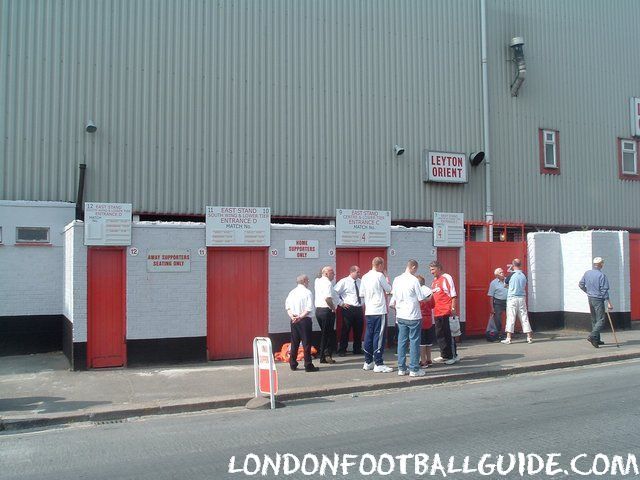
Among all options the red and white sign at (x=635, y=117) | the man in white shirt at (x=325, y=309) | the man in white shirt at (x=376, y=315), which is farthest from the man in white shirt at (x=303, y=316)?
the red and white sign at (x=635, y=117)

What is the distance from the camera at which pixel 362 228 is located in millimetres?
12984

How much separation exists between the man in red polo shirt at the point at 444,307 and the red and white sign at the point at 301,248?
258 cm

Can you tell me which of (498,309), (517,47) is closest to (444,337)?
(498,309)

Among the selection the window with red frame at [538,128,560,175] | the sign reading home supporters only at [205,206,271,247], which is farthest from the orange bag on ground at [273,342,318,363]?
the window with red frame at [538,128,560,175]

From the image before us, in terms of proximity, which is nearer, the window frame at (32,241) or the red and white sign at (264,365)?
the red and white sign at (264,365)

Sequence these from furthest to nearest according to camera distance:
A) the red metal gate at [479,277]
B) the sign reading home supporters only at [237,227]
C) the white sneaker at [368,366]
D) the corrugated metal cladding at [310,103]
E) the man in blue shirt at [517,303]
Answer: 1. the red metal gate at [479,277]
2. the man in blue shirt at [517,303]
3. the corrugated metal cladding at [310,103]
4. the sign reading home supporters only at [237,227]
5. the white sneaker at [368,366]

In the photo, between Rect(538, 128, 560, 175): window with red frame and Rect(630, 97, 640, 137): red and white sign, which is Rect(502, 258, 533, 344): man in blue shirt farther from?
Rect(630, 97, 640, 137): red and white sign

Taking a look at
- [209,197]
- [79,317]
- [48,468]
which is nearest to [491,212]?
[209,197]

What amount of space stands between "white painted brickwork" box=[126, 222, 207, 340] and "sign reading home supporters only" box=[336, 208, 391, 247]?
286cm

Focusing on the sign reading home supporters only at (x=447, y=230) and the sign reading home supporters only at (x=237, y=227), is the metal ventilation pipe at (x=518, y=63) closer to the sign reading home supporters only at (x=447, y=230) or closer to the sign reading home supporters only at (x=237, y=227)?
the sign reading home supporters only at (x=447, y=230)

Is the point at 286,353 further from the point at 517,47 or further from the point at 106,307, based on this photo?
the point at 517,47

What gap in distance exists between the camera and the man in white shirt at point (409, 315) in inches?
394

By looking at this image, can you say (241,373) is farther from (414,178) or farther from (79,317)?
(414,178)

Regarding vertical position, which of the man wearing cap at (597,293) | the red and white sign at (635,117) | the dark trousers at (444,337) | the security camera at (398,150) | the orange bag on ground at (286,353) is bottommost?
the orange bag on ground at (286,353)
